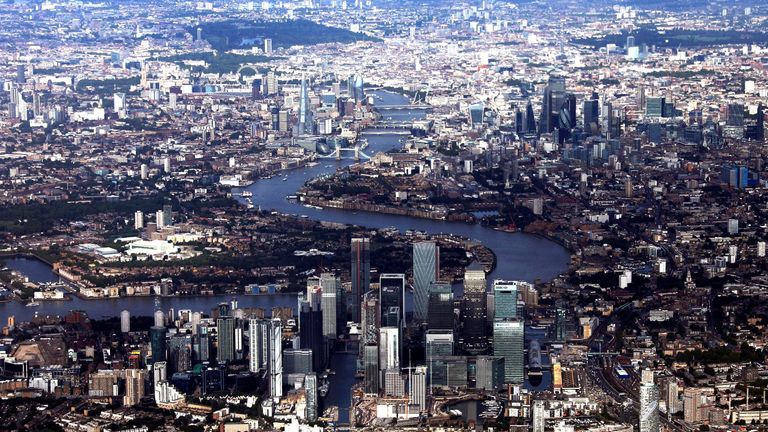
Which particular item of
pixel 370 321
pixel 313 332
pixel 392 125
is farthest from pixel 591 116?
pixel 313 332

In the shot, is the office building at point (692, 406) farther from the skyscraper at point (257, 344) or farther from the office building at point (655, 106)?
the office building at point (655, 106)

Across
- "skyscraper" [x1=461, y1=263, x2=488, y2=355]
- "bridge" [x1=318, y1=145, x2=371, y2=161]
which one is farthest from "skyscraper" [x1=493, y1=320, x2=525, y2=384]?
"bridge" [x1=318, y1=145, x2=371, y2=161]

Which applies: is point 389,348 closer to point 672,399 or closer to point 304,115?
point 672,399

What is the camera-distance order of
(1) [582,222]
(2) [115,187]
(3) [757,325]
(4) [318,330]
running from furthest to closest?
(2) [115,187] → (1) [582,222] → (3) [757,325] → (4) [318,330]

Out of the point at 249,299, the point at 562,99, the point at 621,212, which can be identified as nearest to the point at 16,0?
the point at 562,99

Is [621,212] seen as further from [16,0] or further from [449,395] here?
[16,0]

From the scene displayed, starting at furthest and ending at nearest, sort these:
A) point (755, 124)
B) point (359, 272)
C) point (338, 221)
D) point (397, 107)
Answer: point (397, 107), point (755, 124), point (338, 221), point (359, 272)

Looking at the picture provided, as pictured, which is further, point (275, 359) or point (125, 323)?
point (125, 323)
